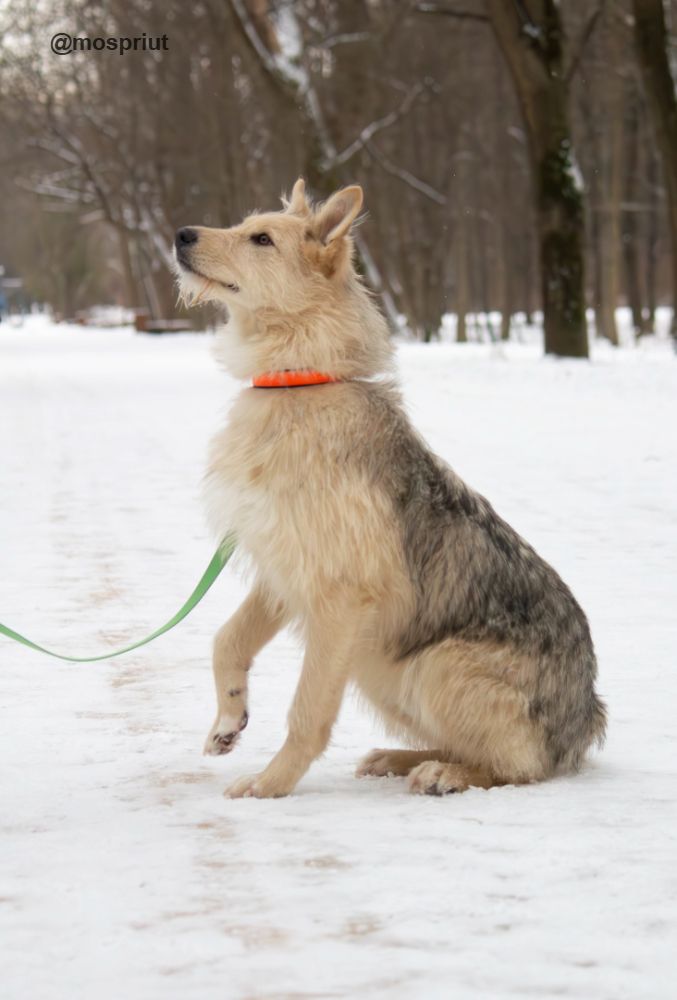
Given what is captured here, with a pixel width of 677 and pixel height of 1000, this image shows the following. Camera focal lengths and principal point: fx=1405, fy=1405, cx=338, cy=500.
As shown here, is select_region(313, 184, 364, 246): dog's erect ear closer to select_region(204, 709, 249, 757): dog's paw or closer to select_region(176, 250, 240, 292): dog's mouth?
select_region(176, 250, 240, 292): dog's mouth

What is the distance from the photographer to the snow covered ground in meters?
2.98

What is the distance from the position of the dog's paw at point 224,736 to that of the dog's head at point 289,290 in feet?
3.82

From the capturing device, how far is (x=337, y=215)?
482cm

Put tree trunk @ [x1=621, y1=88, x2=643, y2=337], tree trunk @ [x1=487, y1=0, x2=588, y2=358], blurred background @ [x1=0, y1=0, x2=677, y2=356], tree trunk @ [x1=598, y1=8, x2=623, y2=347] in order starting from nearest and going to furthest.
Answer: tree trunk @ [x1=487, y1=0, x2=588, y2=358] < blurred background @ [x1=0, y1=0, x2=677, y2=356] < tree trunk @ [x1=598, y1=8, x2=623, y2=347] < tree trunk @ [x1=621, y1=88, x2=643, y2=337]

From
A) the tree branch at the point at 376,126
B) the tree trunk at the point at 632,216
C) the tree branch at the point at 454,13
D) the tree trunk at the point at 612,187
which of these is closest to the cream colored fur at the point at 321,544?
the tree branch at the point at 454,13

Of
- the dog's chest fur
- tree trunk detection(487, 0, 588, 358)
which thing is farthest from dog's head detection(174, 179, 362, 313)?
tree trunk detection(487, 0, 588, 358)

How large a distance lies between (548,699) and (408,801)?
555 mm

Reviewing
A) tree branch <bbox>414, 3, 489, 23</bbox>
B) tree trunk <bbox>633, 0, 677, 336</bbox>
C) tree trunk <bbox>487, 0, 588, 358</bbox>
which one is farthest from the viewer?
tree branch <bbox>414, 3, 489, 23</bbox>

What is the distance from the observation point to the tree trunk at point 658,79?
67.0ft

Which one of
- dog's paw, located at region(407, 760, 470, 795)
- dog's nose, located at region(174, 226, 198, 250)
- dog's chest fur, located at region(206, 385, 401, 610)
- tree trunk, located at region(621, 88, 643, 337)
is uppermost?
tree trunk, located at region(621, 88, 643, 337)

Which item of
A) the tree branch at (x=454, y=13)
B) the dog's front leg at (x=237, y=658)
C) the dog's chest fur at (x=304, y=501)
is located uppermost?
the tree branch at (x=454, y=13)

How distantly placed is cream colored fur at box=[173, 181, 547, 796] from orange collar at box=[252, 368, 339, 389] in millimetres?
27

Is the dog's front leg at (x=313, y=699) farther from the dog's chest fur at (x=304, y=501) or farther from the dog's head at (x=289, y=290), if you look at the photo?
the dog's head at (x=289, y=290)

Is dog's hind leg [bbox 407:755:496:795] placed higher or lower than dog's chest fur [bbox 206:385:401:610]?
lower
